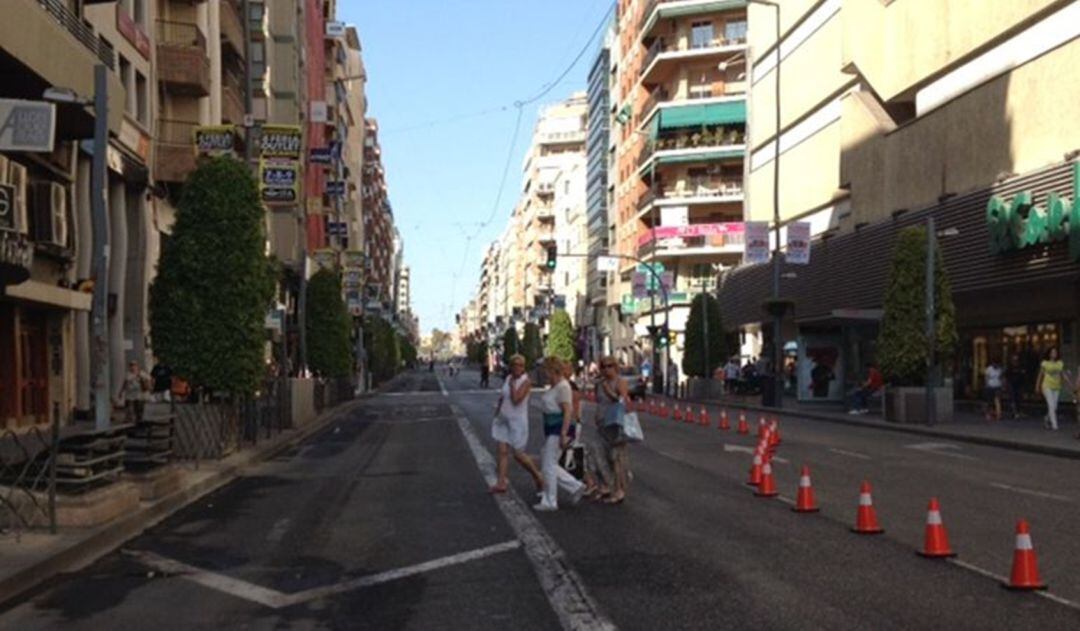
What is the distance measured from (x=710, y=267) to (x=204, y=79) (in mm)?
43924

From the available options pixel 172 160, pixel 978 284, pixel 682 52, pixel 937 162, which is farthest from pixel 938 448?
pixel 682 52

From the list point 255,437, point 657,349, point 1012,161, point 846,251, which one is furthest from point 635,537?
point 657,349

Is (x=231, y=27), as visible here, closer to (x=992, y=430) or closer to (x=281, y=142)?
(x=281, y=142)

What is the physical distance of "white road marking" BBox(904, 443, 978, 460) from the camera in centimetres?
2178

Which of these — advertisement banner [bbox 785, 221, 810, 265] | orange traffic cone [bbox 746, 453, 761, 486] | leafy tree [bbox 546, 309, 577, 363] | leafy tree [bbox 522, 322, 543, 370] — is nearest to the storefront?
advertisement banner [bbox 785, 221, 810, 265]

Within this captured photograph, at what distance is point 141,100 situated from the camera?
116ft

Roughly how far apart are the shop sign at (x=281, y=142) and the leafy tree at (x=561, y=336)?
265ft

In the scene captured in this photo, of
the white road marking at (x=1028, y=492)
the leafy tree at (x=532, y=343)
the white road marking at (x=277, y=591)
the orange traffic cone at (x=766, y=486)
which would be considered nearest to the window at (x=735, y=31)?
the leafy tree at (x=532, y=343)

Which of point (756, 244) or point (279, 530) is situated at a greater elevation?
point (756, 244)

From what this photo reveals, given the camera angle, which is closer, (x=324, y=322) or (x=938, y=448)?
(x=938, y=448)

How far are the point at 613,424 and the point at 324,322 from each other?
33.2 m

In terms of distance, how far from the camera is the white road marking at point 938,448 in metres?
21.8

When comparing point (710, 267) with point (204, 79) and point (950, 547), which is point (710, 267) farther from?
point (950, 547)

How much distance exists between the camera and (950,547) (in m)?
10.6
